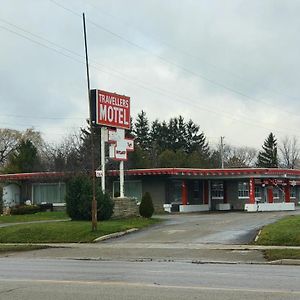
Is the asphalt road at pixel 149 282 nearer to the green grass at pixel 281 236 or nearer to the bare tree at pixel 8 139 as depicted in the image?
the green grass at pixel 281 236

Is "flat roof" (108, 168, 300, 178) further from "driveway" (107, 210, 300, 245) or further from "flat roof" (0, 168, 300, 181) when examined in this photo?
"driveway" (107, 210, 300, 245)

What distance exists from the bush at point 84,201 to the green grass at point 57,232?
2.69 m

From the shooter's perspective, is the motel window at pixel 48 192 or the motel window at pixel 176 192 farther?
the motel window at pixel 48 192

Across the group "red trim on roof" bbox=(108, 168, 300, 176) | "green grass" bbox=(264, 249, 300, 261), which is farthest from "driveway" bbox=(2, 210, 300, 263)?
"red trim on roof" bbox=(108, 168, 300, 176)

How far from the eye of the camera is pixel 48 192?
52.1m

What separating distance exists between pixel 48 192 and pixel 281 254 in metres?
36.8

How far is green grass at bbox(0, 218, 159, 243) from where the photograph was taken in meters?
26.5

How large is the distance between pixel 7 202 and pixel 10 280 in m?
40.5

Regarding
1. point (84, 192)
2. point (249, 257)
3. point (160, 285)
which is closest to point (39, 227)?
point (84, 192)

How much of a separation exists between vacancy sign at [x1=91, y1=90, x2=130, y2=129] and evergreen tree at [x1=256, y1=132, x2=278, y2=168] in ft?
240

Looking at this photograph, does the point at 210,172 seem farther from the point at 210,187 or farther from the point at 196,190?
the point at 210,187

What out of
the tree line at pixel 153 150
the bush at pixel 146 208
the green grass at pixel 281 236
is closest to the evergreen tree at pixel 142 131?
the tree line at pixel 153 150

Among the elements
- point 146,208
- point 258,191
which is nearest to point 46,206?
point 146,208

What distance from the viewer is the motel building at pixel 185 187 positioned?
47.8 m
